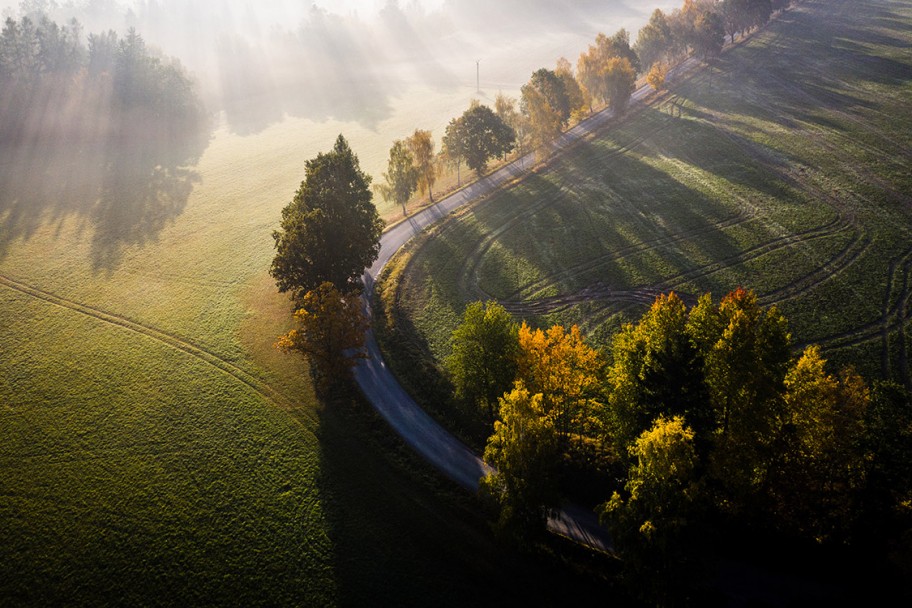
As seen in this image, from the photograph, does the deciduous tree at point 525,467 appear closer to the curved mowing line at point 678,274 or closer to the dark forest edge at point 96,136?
the curved mowing line at point 678,274

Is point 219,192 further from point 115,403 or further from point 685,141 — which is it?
point 685,141

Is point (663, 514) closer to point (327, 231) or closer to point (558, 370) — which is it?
point (558, 370)

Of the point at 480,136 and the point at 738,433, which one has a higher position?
the point at 480,136

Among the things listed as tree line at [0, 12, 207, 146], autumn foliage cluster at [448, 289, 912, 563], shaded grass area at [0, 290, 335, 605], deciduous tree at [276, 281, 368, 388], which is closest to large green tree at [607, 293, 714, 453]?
autumn foliage cluster at [448, 289, 912, 563]

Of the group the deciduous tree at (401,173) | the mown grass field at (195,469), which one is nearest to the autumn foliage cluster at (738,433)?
the mown grass field at (195,469)

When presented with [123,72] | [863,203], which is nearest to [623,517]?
[863,203]

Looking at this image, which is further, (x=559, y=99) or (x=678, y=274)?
(x=559, y=99)

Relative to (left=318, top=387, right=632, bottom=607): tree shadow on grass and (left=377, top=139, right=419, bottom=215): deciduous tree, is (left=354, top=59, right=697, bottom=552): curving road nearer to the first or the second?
(left=318, top=387, right=632, bottom=607): tree shadow on grass

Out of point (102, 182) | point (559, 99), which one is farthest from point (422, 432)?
point (102, 182)
